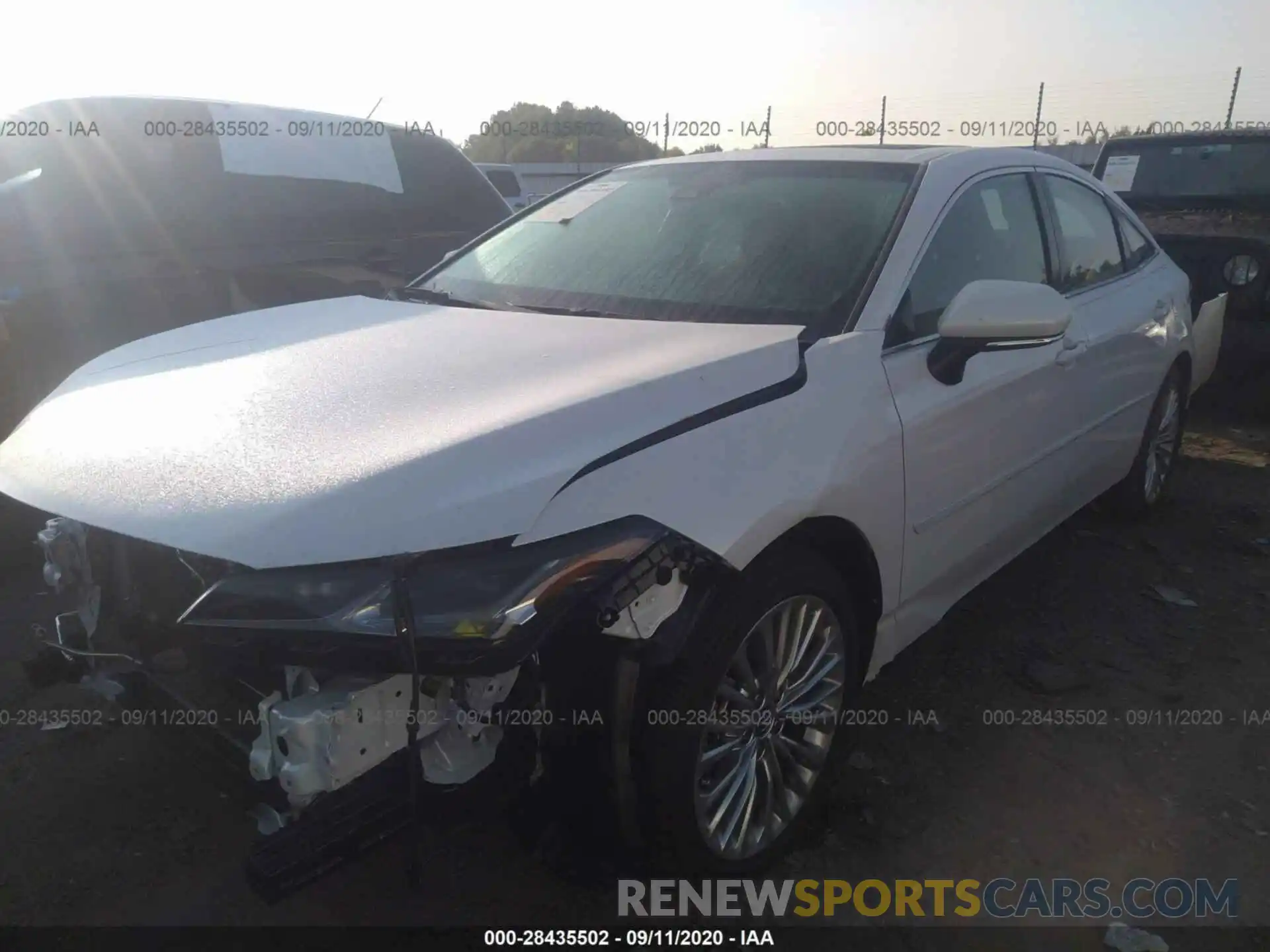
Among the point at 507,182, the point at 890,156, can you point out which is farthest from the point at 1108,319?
the point at 507,182

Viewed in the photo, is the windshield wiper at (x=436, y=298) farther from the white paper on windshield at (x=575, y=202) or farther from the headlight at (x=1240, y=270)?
the headlight at (x=1240, y=270)

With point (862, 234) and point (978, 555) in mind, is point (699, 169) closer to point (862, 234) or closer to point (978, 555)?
point (862, 234)

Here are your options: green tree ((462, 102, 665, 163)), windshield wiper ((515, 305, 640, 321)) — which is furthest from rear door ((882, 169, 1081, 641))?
green tree ((462, 102, 665, 163))

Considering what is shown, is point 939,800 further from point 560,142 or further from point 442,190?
point 560,142

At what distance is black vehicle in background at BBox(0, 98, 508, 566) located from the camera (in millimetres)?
4156

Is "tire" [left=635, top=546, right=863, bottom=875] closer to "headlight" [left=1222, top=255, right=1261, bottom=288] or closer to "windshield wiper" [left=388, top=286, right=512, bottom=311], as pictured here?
"windshield wiper" [left=388, top=286, right=512, bottom=311]

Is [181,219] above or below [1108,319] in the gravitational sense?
above

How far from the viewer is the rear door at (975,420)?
261cm

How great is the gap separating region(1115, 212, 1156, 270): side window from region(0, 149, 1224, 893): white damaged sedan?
1130mm

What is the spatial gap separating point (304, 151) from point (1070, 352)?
3.80 metres

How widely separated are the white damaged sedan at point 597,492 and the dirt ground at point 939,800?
0.27m

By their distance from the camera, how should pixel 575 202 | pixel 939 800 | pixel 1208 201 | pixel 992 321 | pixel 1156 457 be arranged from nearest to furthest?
1. pixel 992 321
2. pixel 939 800
3. pixel 575 202
4. pixel 1156 457
5. pixel 1208 201

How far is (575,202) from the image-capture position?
3559 millimetres

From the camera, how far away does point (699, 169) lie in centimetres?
336
